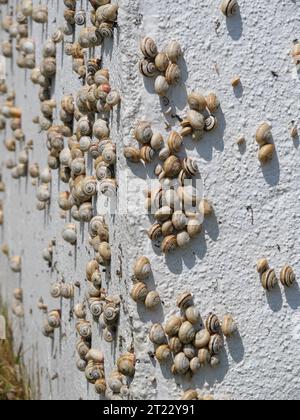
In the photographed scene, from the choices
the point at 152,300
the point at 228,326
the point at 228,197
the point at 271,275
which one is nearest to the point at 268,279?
the point at 271,275

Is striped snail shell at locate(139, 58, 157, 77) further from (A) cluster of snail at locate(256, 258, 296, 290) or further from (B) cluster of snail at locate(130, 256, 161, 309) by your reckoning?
(A) cluster of snail at locate(256, 258, 296, 290)

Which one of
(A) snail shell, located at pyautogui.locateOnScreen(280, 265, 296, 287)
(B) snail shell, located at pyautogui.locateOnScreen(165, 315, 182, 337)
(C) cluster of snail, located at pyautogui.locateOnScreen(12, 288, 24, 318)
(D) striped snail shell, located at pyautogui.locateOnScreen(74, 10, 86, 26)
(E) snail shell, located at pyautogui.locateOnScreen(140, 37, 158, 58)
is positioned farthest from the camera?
(C) cluster of snail, located at pyautogui.locateOnScreen(12, 288, 24, 318)

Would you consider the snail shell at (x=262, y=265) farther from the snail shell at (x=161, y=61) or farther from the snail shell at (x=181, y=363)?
the snail shell at (x=161, y=61)

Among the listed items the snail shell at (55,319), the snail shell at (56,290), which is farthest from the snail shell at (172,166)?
the snail shell at (55,319)

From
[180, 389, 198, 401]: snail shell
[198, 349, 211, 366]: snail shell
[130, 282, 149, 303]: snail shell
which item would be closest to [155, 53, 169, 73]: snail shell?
[130, 282, 149, 303]: snail shell

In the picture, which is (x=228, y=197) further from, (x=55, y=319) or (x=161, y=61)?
→ (x=55, y=319)

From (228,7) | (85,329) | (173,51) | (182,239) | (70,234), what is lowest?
(85,329)
